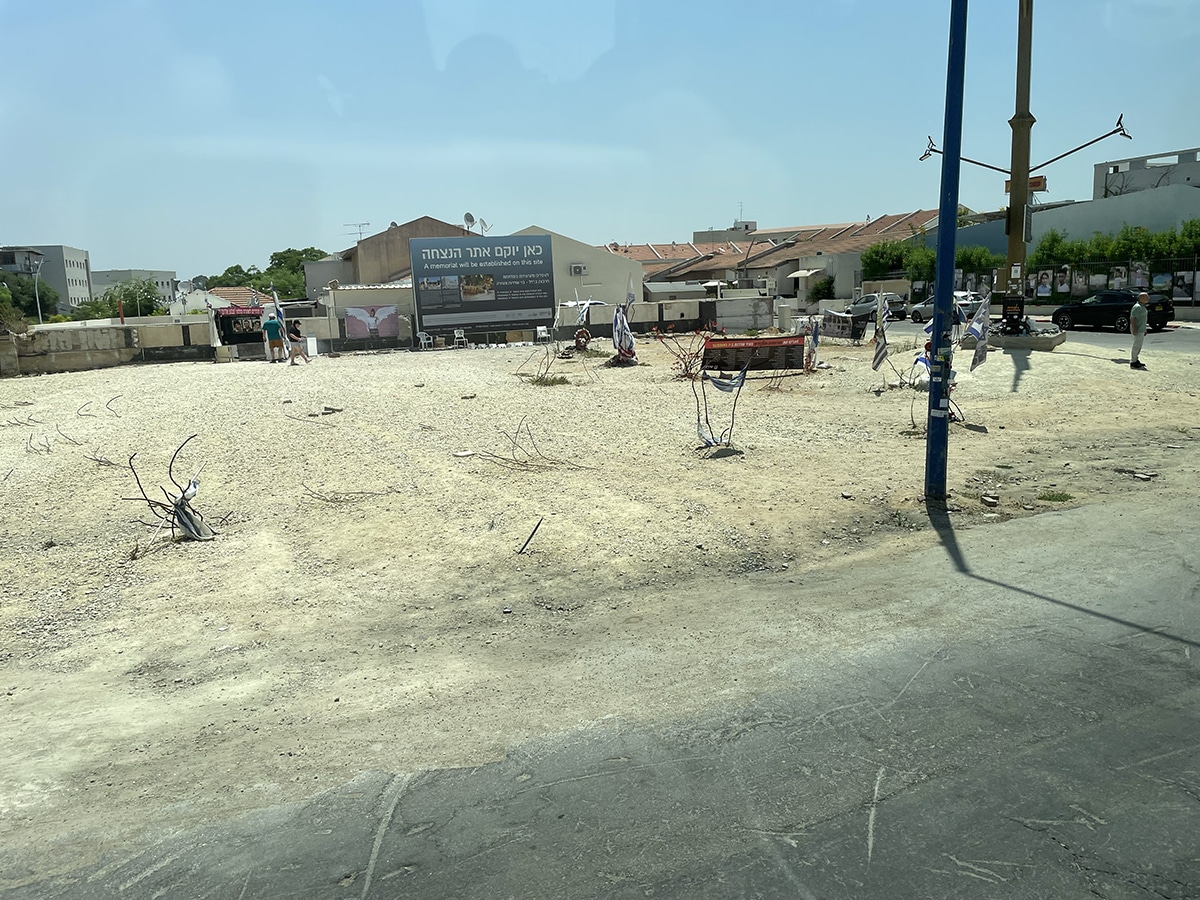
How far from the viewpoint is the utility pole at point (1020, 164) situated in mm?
23406

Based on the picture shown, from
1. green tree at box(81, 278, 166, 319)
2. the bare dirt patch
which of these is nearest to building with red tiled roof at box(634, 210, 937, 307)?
the bare dirt patch

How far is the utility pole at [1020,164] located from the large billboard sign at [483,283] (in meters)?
21.5

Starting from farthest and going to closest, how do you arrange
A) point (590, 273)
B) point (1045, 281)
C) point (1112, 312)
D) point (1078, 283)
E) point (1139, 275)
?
1. point (590, 273)
2. point (1045, 281)
3. point (1078, 283)
4. point (1139, 275)
5. point (1112, 312)

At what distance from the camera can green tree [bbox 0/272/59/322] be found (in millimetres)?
93156

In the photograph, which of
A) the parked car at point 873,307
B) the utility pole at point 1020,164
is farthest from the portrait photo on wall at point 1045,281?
the utility pole at point 1020,164

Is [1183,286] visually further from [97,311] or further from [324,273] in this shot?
[97,311]

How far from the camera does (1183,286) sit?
37.3 metres

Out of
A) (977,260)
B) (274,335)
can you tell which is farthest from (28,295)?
(977,260)

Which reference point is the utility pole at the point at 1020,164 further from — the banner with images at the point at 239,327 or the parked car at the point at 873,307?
the banner with images at the point at 239,327

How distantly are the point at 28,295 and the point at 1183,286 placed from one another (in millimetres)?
103974

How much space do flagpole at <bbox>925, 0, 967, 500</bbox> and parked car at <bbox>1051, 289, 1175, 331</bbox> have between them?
81.3 ft

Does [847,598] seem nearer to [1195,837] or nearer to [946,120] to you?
[1195,837]

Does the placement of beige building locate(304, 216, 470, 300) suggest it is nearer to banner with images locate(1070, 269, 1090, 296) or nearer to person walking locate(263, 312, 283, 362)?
person walking locate(263, 312, 283, 362)

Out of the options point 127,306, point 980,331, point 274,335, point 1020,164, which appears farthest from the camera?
point 127,306
